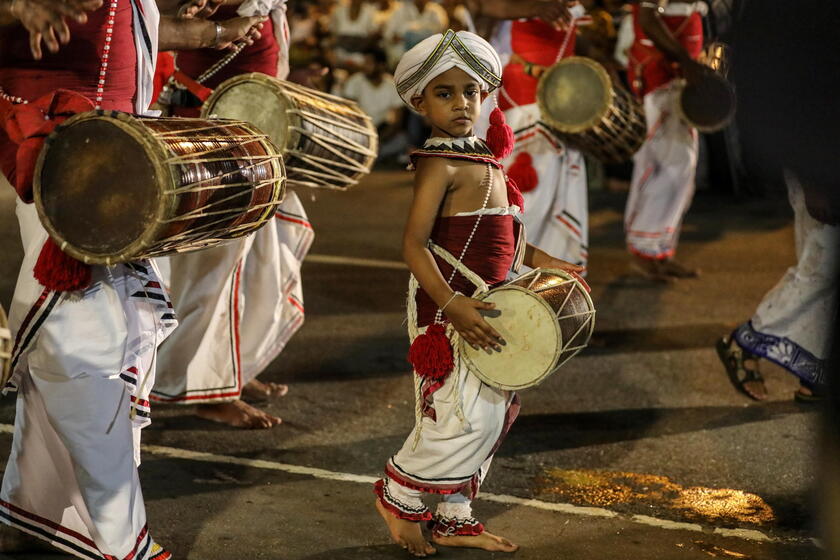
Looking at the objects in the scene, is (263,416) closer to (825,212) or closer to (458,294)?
(458,294)

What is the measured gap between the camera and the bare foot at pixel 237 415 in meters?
5.00

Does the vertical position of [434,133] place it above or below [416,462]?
above

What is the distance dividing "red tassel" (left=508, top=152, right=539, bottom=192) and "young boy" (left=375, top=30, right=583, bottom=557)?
261 cm

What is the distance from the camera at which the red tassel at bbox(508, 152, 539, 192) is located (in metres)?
6.43

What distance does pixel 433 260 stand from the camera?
3.64 m

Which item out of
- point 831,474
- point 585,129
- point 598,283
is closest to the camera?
point 831,474

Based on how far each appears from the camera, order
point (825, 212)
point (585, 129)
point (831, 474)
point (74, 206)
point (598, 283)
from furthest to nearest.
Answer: point (598, 283) < point (585, 129) < point (825, 212) < point (74, 206) < point (831, 474)

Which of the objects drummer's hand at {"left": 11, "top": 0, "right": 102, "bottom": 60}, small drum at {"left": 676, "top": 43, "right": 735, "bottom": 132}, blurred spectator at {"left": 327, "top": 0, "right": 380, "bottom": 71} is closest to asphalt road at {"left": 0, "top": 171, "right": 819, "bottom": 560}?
small drum at {"left": 676, "top": 43, "right": 735, "bottom": 132}

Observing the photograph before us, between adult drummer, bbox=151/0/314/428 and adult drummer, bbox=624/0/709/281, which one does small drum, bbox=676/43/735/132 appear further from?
adult drummer, bbox=151/0/314/428

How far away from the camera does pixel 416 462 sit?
371cm

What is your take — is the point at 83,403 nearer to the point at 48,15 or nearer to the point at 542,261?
the point at 48,15

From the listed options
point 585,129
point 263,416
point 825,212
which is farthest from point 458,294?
point 585,129

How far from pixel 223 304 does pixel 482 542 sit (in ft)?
5.48

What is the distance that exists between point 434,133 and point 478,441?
0.95 m
